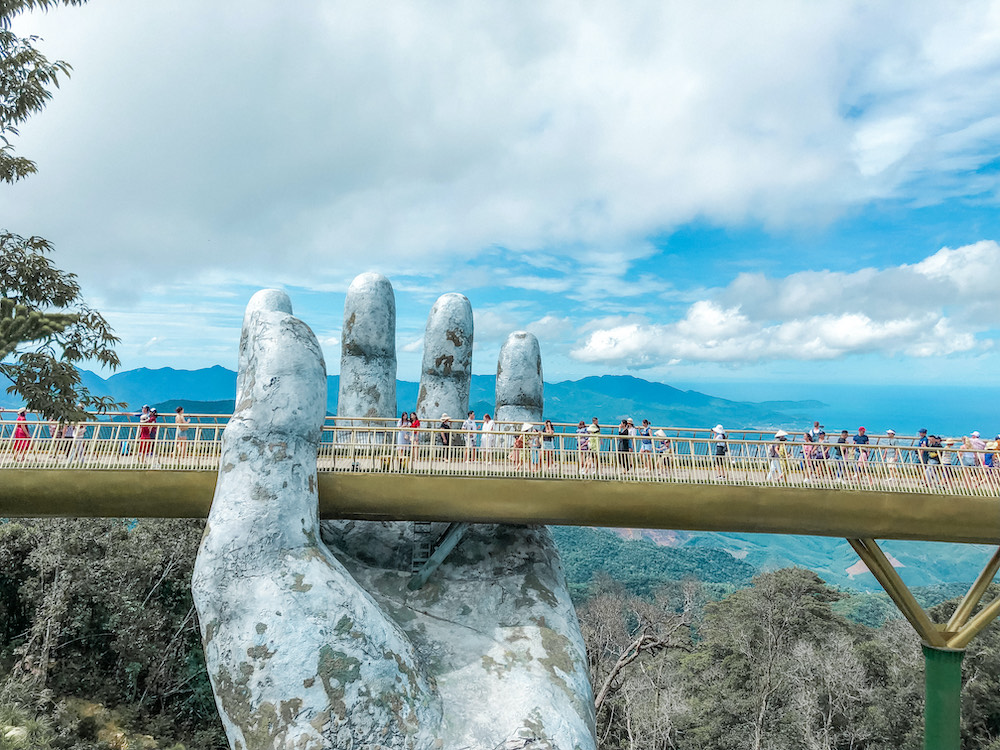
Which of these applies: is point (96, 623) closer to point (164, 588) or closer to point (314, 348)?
point (164, 588)

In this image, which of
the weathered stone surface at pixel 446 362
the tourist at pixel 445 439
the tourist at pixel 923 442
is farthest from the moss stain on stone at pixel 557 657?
the tourist at pixel 923 442

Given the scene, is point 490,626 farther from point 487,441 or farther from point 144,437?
point 144,437

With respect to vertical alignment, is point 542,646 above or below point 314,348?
below

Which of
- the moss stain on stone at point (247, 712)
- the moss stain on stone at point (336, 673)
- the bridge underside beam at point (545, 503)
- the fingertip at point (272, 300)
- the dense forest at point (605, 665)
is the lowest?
the dense forest at point (605, 665)

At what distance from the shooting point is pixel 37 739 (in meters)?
11.3

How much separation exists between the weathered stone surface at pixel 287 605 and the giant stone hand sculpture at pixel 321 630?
20 mm

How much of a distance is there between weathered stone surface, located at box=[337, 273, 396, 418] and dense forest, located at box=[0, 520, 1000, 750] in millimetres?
7111

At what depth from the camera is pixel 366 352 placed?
47.1 ft

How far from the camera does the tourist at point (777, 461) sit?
1137 centimetres

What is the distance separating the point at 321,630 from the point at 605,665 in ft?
67.7

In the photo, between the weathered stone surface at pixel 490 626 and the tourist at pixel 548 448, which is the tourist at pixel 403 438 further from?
the tourist at pixel 548 448

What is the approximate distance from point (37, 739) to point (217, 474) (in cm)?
625

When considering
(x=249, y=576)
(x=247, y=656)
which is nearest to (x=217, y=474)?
(x=249, y=576)

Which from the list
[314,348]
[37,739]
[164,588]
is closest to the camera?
[314,348]
